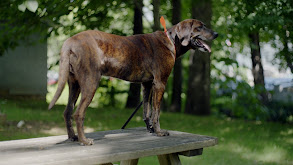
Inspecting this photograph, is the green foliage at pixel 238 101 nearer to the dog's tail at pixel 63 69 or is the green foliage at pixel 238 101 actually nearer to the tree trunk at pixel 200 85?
the tree trunk at pixel 200 85

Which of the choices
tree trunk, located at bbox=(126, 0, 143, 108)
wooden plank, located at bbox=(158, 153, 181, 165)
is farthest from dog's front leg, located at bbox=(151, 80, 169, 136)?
tree trunk, located at bbox=(126, 0, 143, 108)

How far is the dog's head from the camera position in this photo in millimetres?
3775

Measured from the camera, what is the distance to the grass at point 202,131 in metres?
6.17

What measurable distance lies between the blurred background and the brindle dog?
7.52ft

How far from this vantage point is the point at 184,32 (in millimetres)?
3836

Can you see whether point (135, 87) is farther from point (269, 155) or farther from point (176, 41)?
point (176, 41)

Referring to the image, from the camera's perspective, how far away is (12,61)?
13.2 meters

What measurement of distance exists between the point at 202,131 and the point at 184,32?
514 cm

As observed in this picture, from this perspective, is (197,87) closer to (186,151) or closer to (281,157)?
(281,157)

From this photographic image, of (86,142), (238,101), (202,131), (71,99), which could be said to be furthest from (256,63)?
(86,142)

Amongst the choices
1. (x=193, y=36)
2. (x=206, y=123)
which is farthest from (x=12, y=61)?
(x=193, y=36)

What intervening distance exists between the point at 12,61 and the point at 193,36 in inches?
426

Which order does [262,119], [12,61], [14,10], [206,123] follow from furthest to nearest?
[12,61] → [262,119] → [206,123] → [14,10]

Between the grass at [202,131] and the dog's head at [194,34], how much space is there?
2.68 meters
